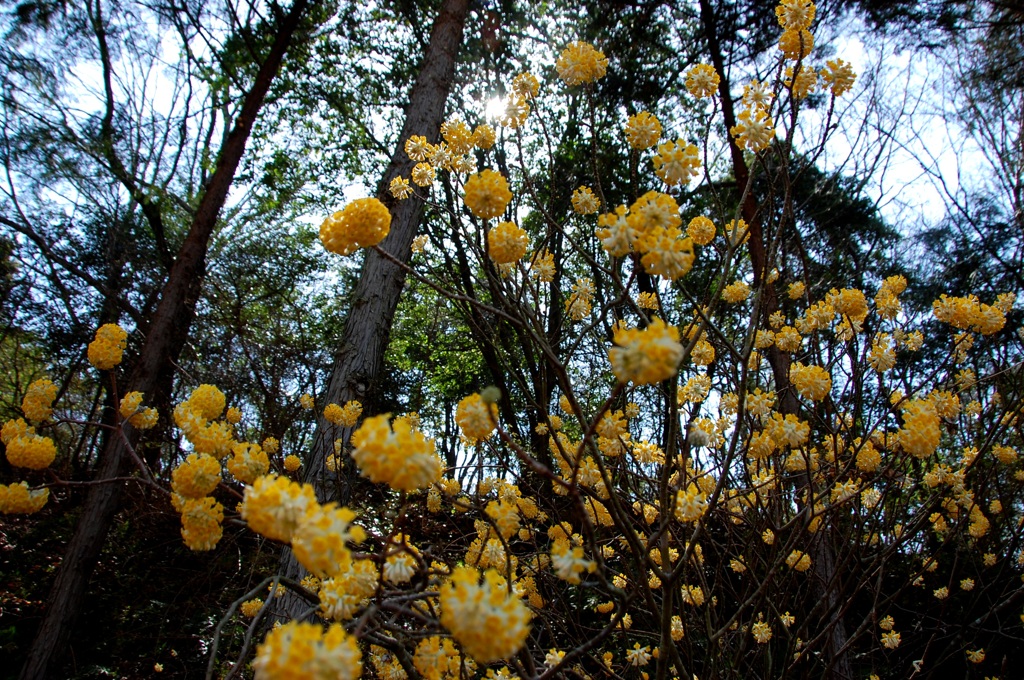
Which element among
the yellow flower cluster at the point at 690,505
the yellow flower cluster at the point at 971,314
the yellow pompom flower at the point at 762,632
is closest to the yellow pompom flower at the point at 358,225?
the yellow flower cluster at the point at 690,505

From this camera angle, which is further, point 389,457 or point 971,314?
point 971,314

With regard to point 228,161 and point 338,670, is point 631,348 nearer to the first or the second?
point 338,670

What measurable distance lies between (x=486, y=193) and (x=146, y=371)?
15.0 feet

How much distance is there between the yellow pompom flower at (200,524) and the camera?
1240mm

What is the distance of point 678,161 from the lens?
1.45 m

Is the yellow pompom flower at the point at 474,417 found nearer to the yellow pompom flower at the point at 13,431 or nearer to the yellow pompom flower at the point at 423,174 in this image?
the yellow pompom flower at the point at 423,174

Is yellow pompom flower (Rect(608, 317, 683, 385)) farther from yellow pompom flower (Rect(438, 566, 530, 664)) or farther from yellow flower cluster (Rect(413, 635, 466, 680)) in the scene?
yellow flower cluster (Rect(413, 635, 466, 680))

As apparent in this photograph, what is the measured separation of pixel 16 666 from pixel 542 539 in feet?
15.6

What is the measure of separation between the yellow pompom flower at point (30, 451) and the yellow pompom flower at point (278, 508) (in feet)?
4.62

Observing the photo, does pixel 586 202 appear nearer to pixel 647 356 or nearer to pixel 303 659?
pixel 647 356

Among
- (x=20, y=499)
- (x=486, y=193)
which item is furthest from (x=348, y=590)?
(x=20, y=499)

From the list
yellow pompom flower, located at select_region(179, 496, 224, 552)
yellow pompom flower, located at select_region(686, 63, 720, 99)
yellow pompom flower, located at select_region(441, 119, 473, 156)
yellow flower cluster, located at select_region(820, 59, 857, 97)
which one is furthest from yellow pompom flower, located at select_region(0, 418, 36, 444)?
yellow flower cluster, located at select_region(820, 59, 857, 97)

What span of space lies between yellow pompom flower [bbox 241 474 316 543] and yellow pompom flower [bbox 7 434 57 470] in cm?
141

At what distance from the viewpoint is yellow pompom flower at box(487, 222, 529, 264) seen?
1488 mm
